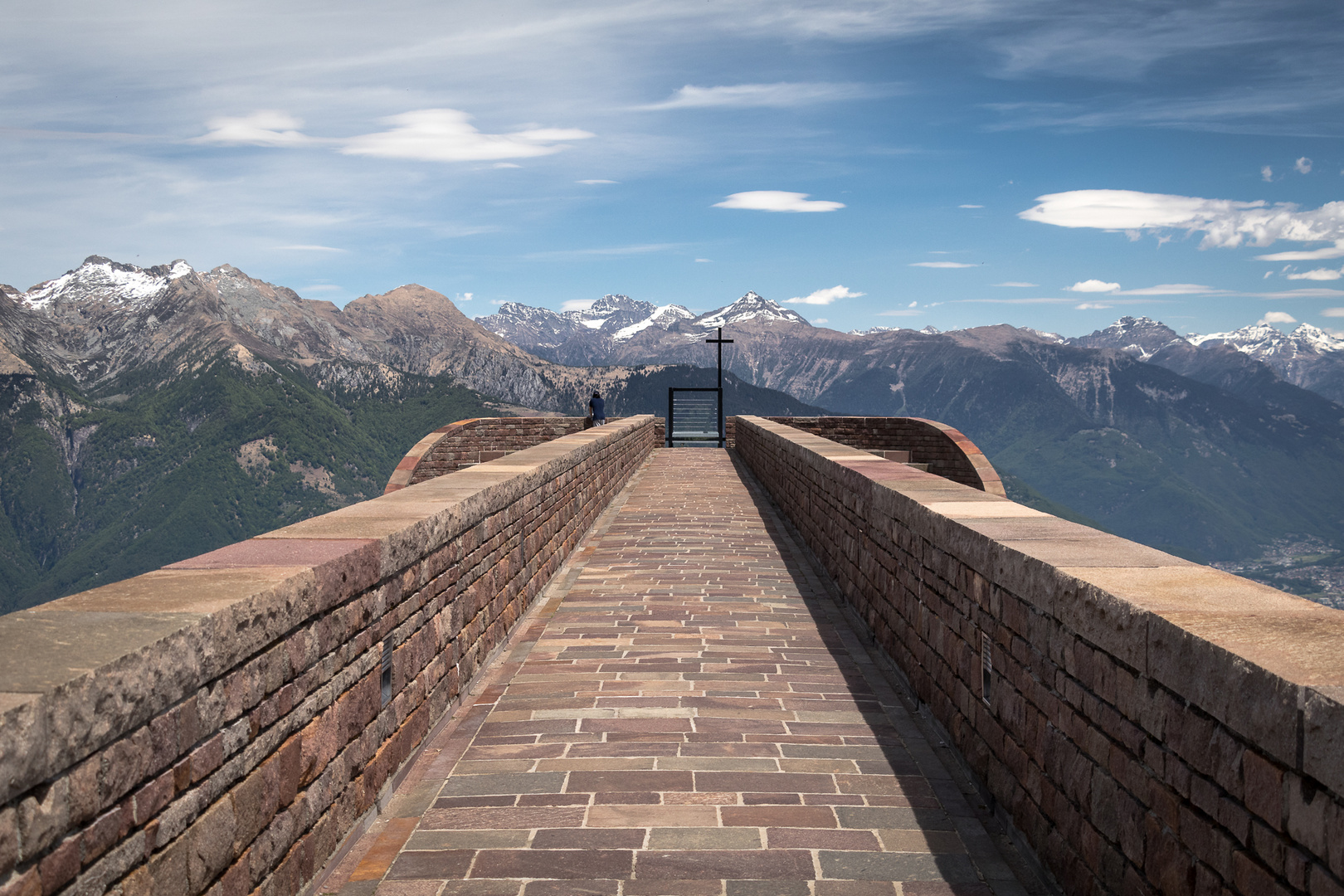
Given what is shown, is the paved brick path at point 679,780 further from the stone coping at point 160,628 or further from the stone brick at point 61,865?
the stone brick at point 61,865

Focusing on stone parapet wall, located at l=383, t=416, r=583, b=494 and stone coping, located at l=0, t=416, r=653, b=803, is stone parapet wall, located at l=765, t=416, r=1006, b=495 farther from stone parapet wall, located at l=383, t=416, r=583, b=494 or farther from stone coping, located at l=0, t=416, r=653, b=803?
stone coping, located at l=0, t=416, r=653, b=803

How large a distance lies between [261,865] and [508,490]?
3572 mm

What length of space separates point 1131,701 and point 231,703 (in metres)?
2.59

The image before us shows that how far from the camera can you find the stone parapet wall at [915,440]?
64.9 ft

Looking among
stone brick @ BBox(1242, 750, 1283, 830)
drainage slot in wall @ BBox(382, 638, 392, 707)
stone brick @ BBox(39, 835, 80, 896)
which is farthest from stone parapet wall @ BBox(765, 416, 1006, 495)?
stone brick @ BBox(39, 835, 80, 896)

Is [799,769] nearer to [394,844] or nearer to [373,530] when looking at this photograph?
[394,844]

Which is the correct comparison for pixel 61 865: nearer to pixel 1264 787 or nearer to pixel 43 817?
pixel 43 817

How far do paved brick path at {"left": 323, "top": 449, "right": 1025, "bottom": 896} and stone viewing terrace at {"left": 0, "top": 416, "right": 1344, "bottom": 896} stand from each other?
18mm

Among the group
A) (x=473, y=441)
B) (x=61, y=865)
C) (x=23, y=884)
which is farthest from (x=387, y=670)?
(x=473, y=441)

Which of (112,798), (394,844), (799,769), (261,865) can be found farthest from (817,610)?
(112,798)

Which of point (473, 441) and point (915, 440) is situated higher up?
point (915, 440)

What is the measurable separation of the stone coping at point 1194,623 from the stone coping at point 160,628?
2.55m

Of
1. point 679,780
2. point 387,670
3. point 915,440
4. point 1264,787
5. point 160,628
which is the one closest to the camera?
point 1264,787

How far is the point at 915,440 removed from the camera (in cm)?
2173
